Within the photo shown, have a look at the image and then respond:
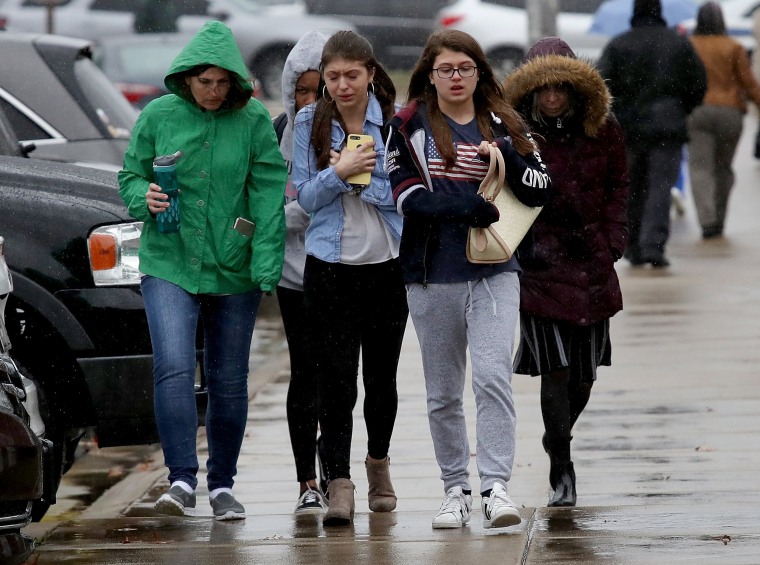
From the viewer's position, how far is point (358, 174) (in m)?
5.68

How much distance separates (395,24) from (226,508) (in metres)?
22.2

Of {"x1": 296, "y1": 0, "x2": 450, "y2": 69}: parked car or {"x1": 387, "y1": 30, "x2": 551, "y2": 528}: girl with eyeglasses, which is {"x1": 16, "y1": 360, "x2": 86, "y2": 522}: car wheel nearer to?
{"x1": 387, "y1": 30, "x2": 551, "y2": 528}: girl with eyeglasses

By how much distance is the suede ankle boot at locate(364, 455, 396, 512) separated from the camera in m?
6.13

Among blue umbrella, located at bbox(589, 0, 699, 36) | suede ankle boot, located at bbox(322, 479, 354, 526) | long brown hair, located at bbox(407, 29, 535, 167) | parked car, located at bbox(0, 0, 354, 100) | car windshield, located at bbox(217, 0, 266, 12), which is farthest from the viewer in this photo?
car windshield, located at bbox(217, 0, 266, 12)

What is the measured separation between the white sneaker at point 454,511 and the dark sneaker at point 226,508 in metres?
0.80

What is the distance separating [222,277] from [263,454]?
73.0 inches

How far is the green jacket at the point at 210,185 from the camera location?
573 centimetres

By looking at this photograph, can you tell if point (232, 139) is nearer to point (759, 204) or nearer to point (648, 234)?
point (648, 234)

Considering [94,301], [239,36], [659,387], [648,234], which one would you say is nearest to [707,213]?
[648,234]

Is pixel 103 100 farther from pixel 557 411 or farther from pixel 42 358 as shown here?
pixel 557 411

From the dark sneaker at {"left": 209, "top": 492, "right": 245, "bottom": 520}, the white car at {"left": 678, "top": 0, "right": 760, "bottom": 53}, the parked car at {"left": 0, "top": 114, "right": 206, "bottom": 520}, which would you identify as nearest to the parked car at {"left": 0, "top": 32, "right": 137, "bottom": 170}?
the parked car at {"left": 0, "top": 114, "right": 206, "bottom": 520}

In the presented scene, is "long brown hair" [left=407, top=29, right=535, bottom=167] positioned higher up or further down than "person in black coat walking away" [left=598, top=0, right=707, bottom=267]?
higher up

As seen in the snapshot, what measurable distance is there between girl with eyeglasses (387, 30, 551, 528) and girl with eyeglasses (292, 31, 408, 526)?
0.24 m

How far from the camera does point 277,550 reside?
17.6 ft
